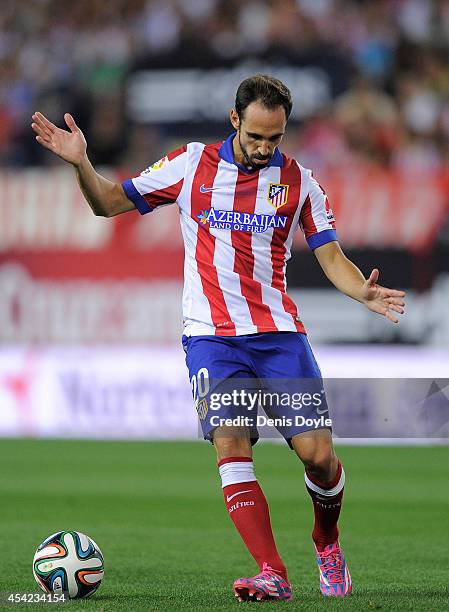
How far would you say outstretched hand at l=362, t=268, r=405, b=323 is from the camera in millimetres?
4941

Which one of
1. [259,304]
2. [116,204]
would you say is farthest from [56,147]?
[259,304]

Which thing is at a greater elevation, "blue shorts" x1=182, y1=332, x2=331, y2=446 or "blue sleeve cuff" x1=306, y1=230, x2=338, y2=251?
"blue sleeve cuff" x1=306, y1=230, x2=338, y2=251

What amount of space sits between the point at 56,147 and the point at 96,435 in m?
8.65

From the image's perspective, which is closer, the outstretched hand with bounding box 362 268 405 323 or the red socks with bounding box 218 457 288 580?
the red socks with bounding box 218 457 288 580

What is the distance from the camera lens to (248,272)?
16.6ft

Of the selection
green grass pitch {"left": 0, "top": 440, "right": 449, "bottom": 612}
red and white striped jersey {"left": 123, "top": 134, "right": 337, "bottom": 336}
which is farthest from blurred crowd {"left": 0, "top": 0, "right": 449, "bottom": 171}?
red and white striped jersey {"left": 123, "top": 134, "right": 337, "bottom": 336}

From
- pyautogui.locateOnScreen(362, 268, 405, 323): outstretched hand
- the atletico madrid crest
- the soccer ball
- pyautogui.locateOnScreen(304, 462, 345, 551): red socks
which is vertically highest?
the atletico madrid crest

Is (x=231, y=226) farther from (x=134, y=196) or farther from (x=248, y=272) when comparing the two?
(x=134, y=196)

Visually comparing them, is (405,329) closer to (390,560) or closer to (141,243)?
(141,243)

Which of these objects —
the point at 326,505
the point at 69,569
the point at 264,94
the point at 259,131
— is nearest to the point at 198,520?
the point at 326,505

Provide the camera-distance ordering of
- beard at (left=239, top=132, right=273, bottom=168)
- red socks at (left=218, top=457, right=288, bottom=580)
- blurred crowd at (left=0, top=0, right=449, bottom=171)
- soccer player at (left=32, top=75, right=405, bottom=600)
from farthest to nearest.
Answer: blurred crowd at (left=0, top=0, right=449, bottom=171), beard at (left=239, top=132, right=273, bottom=168), soccer player at (left=32, top=75, right=405, bottom=600), red socks at (left=218, top=457, right=288, bottom=580)

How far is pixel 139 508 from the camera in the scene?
27.8ft

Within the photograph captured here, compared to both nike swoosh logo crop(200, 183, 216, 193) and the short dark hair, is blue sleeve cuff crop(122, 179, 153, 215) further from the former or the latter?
the short dark hair

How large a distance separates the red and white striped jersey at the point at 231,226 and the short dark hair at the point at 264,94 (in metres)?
0.31
